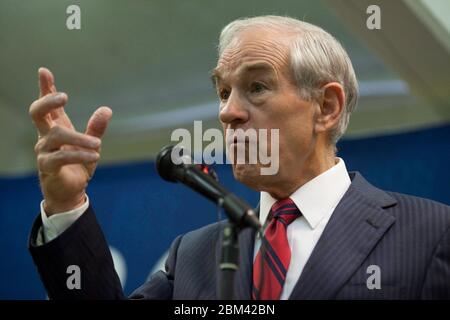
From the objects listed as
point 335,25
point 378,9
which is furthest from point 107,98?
point 378,9

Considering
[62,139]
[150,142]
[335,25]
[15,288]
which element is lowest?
[15,288]

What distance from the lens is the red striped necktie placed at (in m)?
1.74

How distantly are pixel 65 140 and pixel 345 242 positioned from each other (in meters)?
0.60

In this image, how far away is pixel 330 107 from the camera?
203 cm

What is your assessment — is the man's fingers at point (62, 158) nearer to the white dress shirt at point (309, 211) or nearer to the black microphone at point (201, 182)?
the black microphone at point (201, 182)

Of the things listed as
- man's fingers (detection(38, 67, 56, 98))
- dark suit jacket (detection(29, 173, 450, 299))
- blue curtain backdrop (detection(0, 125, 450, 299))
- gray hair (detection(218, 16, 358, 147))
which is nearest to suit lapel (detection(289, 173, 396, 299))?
dark suit jacket (detection(29, 173, 450, 299))

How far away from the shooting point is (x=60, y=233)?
1676mm

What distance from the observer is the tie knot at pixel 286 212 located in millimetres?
1866

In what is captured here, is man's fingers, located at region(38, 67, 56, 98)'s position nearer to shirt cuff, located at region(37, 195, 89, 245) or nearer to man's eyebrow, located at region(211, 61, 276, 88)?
shirt cuff, located at region(37, 195, 89, 245)

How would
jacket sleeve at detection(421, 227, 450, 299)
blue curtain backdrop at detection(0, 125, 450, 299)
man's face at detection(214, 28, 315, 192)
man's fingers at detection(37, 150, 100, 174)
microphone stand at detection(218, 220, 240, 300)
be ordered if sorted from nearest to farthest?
microphone stand at detection(218, 220, 240, 300) → man's fingers at detection(37, 150, 100, 174) → jacket sleeve at detection(421, 227, 450, 299) → man's face at detection(214, 28, 315, 192) → blue curtain backdrop at detection(0, 125, 450, 299)

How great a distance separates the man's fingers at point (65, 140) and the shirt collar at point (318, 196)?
1.71ft

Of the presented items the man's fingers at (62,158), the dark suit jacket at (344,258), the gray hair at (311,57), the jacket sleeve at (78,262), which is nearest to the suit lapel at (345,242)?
the dark suit jacket at (344,258)

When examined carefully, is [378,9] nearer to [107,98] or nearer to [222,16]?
[222,16]
